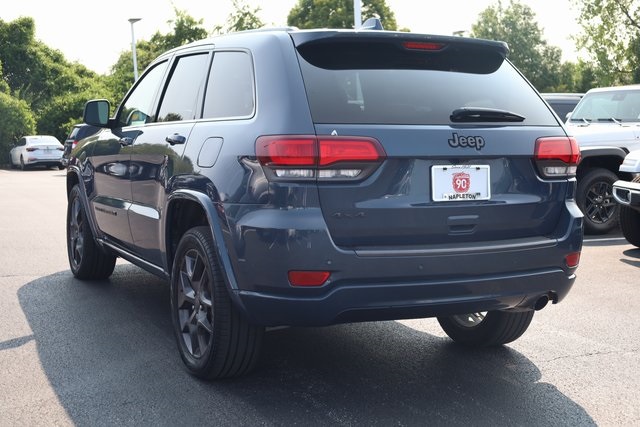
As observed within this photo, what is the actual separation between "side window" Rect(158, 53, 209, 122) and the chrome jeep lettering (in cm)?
163

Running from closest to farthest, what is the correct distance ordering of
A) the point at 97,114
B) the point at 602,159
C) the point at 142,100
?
1. the point at 142,100
2. the point at 97,114
3. the point at 602,159

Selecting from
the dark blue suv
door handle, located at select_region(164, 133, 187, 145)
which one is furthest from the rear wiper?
door handle, located at select_region(164, 133, 187, 145)

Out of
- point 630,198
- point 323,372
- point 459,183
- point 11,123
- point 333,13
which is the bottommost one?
point 11,123

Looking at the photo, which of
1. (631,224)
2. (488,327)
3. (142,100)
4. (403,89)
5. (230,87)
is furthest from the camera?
(631,224)

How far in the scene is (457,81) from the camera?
4.31 metres

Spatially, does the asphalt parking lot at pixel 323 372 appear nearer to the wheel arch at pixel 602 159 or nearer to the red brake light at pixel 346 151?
the red brake light at pixel 346 151

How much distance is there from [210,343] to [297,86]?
1359 millimetres

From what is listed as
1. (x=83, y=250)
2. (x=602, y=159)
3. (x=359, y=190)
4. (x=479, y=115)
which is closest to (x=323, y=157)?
(x=359, y=190)

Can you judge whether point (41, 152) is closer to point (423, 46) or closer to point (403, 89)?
point (423, 46)

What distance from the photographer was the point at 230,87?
460 centimetres

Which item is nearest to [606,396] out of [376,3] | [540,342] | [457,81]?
[540,342]

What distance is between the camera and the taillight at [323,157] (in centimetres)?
376

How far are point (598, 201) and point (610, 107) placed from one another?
1.57m

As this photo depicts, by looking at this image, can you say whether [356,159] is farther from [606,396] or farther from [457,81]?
[606,396]
